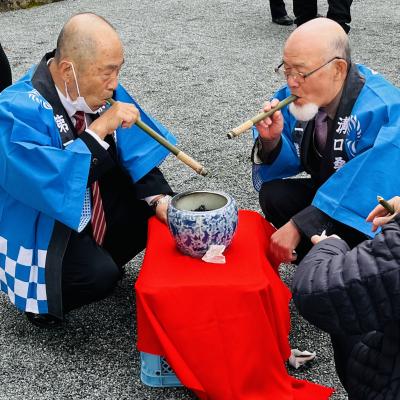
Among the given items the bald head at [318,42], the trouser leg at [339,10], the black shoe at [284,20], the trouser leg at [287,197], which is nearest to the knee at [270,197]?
the trouser leg at [287,197]

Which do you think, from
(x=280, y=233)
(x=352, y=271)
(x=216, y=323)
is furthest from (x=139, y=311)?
(x=352, y=271)

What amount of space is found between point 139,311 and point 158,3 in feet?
21.5

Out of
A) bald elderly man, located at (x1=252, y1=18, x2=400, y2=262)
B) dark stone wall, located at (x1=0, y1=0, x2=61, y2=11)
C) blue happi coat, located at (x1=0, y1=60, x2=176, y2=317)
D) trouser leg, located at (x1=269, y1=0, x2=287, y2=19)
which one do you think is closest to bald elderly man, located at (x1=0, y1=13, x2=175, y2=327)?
blue happi coat, located at (x1=0, y1=60, x2=176, y2=317)

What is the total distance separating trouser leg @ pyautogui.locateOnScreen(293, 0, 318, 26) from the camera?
20.8ft

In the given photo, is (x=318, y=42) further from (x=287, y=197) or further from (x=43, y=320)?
(x=43, y=320)

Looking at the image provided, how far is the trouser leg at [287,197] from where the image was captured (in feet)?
8.85

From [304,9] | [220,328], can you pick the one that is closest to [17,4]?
[304,9]

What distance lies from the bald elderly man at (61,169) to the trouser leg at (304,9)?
4238 mm

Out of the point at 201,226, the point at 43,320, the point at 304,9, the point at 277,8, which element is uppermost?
the point at 201,226

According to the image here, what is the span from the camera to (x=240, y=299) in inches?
80.1

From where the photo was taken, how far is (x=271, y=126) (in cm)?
254

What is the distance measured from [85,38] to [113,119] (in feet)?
0.96

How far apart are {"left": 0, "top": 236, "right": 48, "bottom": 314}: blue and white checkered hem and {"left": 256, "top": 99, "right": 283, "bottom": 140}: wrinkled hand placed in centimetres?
92

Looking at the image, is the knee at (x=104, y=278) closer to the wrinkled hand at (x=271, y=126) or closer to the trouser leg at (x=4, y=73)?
the wrinkled hand at (x=271, y=126)
